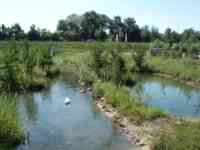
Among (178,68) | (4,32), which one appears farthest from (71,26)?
(178,68)

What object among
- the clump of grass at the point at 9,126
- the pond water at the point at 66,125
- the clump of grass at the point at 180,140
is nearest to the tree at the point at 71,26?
the pond water at the point at 66,125

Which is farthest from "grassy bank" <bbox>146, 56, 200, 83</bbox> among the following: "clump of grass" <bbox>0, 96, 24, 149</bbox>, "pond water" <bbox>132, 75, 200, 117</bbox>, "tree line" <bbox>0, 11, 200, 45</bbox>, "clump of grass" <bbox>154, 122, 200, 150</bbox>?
"tree line" <bbox>0, 11, 200, 45</bbox>

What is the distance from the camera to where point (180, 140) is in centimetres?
740

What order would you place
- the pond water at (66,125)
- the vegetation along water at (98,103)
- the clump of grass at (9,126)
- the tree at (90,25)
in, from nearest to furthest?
the clump of grass at (9,126) < the vegetation along water at (98,103) < the pond water at (66,125) < the tree at (90,25)

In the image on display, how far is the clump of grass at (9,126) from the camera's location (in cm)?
772

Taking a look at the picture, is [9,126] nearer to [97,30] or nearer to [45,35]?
[45,35]

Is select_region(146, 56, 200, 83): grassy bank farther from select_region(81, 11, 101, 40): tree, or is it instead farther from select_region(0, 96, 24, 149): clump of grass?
select_region(81, 11, 101, 40): tree

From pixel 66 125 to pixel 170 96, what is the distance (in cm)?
798

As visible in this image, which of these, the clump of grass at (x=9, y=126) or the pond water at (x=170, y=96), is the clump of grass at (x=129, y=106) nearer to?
the pond water at (x=170, y=96)

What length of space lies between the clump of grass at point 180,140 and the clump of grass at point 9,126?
13.4 ft

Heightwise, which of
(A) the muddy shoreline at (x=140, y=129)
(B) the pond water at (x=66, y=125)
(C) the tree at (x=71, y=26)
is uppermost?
(C) the tree at (x=71, y=26)

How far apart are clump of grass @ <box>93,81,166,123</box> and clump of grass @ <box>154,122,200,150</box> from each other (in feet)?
7.06

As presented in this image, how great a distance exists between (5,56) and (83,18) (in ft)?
172

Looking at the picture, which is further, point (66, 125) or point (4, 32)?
point (4, 32)
